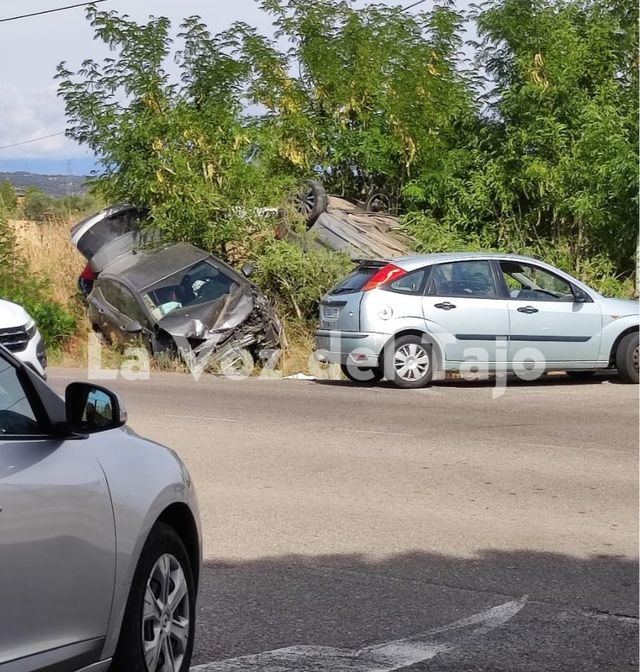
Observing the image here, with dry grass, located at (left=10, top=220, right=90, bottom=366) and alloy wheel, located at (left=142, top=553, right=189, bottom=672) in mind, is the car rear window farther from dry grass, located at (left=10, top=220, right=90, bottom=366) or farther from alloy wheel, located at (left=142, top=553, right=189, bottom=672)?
alloy wheel, located at (left=142, top=553, right=189, bottom=672)

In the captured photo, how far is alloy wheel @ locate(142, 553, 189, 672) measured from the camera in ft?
14.4

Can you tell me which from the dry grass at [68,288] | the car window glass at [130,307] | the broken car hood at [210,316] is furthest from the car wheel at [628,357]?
the car window glass at [130,307]

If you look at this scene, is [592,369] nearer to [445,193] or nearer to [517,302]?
[517,302]

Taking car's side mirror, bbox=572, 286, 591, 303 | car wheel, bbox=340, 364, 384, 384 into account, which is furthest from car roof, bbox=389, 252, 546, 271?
car wheel, bbox=340, 364, 384, 384

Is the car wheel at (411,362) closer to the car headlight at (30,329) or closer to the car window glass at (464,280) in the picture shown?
the car window glass at (464,280)

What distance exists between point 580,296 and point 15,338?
770 centimetres

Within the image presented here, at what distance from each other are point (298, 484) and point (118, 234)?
12900mm

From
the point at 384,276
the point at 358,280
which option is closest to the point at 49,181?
the point at 358,280

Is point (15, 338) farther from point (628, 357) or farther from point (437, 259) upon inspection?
point (628, 357)

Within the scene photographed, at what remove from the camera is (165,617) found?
4523mm

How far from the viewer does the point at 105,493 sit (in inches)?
161

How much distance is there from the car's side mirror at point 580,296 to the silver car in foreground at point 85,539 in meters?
11.9

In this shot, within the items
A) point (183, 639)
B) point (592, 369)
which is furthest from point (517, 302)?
point (183, 639)

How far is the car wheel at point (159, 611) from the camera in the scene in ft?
13.9
